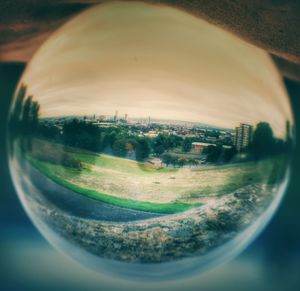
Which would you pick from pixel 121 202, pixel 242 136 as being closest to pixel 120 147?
pixel 121 202

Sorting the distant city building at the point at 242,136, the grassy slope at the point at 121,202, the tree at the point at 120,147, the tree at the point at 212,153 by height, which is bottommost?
the grassy slope at the point at 121,202

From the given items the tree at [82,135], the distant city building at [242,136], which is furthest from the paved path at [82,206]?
the distant city building at [242,136]

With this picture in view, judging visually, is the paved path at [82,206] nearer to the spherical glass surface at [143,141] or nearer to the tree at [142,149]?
the spherical glass surface at [143,141]

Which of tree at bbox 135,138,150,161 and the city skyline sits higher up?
the city skyline

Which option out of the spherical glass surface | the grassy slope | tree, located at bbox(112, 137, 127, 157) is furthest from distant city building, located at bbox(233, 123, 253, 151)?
tree, located at bbox(112, 137, 127, 157)

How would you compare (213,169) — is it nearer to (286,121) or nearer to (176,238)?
(176,238)

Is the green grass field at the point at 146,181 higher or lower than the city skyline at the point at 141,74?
lower

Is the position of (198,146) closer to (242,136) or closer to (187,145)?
(187,145)

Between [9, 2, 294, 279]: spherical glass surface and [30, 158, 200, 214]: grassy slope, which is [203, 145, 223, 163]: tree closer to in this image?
[9, 2, 294, 279]: spherical glass surface
